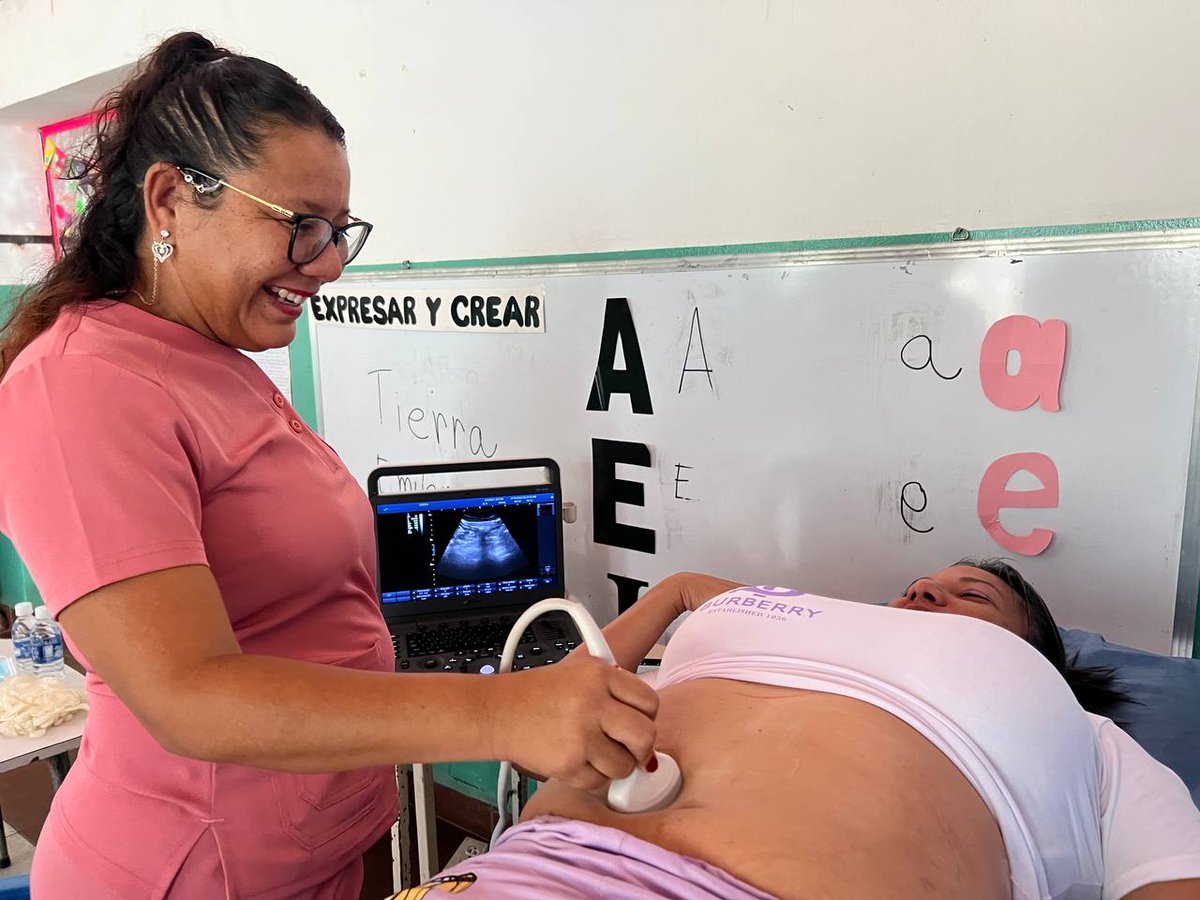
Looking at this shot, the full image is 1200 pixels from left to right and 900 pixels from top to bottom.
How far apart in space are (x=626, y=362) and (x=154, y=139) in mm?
1268

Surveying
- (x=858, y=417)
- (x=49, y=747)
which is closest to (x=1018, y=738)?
(x=858, y=417)

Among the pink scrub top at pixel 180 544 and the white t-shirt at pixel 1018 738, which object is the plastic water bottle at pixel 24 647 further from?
the white t-shirt at pixel 1018 738

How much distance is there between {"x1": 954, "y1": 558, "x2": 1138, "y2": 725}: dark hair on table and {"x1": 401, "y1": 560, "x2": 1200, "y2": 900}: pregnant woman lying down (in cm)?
17

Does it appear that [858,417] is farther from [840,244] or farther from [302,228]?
[302,228]

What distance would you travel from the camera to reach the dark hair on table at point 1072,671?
4.15 ft

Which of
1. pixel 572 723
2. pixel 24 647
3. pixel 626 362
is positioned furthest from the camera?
pixel 24 647

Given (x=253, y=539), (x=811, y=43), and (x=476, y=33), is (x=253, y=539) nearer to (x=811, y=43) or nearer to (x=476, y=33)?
(x=811, y=43)

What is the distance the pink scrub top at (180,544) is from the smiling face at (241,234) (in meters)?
0.04

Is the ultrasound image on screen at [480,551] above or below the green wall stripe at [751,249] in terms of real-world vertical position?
below

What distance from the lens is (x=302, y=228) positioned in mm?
870

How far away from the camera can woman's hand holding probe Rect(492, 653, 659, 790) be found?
64cm

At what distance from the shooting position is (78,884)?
89 centimetres

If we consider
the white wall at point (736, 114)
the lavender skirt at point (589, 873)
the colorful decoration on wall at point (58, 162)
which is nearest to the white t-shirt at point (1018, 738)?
the lavender skirt at point (589, 873)

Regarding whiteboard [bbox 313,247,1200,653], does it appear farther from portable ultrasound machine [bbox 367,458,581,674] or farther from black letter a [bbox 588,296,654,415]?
portable ultrasound machine [bbox 367,458,581,674]
